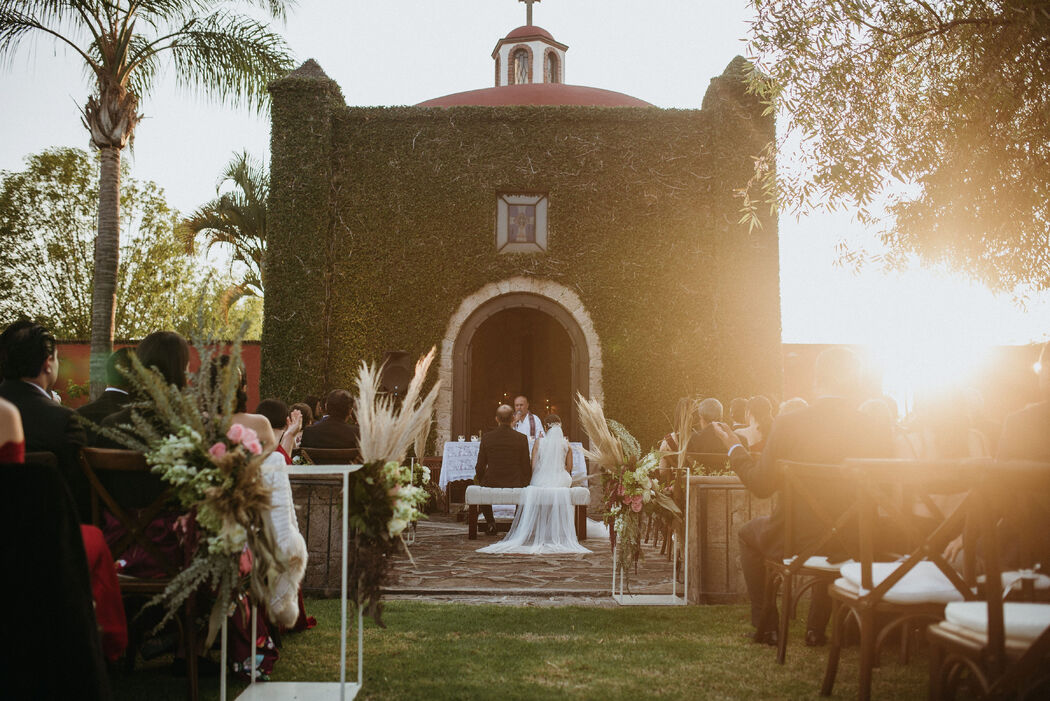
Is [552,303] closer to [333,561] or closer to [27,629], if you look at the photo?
[333,561]

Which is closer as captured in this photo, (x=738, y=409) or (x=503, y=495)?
(x=738, y=409)

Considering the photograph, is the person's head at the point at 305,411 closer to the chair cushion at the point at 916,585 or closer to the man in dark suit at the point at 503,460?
the man in dark suit at the point at 503,460

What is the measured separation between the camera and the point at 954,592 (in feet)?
11.1

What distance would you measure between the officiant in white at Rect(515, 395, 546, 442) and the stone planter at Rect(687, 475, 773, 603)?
5.89 metres

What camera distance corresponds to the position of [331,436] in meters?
7.64

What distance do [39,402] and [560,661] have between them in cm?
299

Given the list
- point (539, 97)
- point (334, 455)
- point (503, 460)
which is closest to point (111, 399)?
point (334, 455)

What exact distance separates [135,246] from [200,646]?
28.3m

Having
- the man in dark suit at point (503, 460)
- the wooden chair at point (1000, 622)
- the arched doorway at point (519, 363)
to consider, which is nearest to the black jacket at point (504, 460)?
the man in dark suit at point (503, 460)

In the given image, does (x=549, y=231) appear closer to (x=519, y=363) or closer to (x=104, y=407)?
(x=519, y=363)

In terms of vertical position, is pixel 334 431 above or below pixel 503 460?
above

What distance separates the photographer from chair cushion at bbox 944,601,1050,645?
2.51 metres

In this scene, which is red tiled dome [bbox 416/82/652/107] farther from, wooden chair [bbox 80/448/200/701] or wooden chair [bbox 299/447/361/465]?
wooden chair [bbox 80/448/200/701]

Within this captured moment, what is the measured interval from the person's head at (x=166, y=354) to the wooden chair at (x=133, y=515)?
511mm
